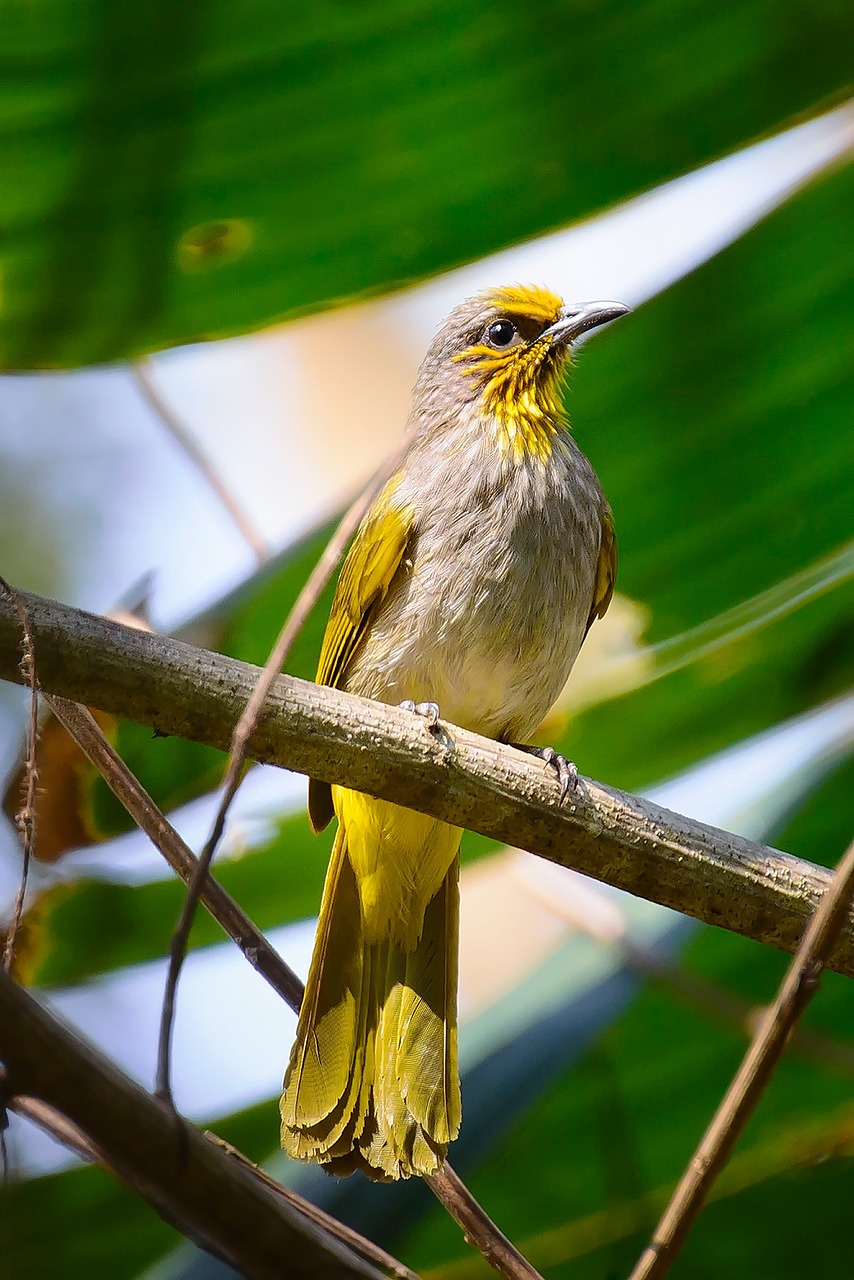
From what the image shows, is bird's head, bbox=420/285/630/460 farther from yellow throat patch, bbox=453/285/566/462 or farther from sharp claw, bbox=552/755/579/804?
sharp claw, bbox=552/755/579/804

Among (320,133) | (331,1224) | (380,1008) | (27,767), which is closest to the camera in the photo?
(331,1224)

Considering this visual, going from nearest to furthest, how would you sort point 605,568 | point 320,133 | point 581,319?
point 320,133, point 605,568, point 581,319

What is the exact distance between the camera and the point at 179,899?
10.1 ft

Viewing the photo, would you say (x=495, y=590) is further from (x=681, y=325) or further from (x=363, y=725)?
(x=363, y=725)

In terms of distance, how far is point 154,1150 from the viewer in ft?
2.67

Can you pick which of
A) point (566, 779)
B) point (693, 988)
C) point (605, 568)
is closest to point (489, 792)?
point (566, 779)

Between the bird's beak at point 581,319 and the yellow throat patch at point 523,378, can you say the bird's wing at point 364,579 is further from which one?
the bird's beak at point 581,319

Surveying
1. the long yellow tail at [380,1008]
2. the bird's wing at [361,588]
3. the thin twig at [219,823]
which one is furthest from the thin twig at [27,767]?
the bird's wing at [361,588]

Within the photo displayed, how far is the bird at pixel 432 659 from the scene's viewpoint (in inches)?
106

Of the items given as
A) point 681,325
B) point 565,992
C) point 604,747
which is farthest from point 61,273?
point 565,992

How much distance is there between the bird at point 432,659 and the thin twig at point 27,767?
1070 millimetres

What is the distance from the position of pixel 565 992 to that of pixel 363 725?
53.9 inches

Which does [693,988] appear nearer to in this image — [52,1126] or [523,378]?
[523,378]

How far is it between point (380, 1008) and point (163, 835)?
1.01 m
